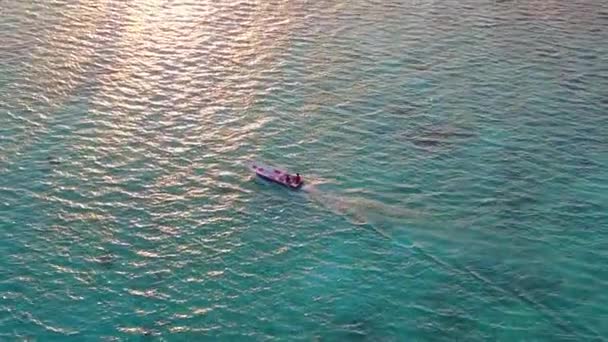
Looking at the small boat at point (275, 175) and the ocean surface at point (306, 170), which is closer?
the ocean surface at point (306, 170)

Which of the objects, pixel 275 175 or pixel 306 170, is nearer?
pixel 275 175

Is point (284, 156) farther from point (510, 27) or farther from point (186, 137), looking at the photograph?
point (510, 27)

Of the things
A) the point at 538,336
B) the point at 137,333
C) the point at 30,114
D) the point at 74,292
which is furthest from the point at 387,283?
the point at 30,114

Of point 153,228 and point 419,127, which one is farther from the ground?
point 419,127

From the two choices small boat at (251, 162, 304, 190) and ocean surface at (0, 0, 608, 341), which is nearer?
ocean surface at (0, 0, 608, 341)

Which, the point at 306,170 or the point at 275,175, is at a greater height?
the point at 306,170
